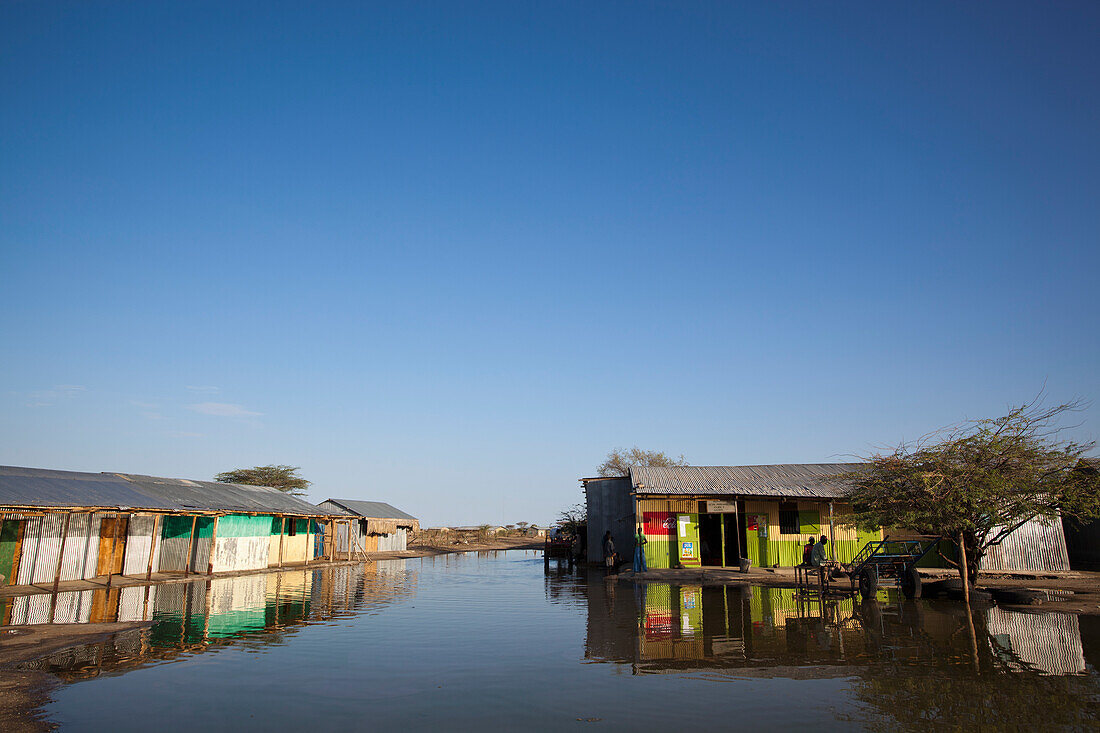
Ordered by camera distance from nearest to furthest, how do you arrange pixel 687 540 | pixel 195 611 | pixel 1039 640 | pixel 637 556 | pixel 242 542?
pixel 1039 640
pixel 195 611
pixel 637 556
pixel 687 540
pixel 242 542

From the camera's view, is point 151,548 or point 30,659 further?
point 151,548

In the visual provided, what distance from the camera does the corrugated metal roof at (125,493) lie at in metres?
24.6

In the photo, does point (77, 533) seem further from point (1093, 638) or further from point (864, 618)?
point (1093, 638)

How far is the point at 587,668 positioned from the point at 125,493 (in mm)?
26208

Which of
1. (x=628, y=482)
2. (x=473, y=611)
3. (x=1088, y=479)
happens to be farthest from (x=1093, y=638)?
(x=628, y=482)

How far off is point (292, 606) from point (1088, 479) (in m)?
23.7

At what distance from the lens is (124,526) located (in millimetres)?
28359

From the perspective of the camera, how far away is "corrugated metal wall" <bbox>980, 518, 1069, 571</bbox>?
1162 inches

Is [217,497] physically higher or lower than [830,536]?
higher

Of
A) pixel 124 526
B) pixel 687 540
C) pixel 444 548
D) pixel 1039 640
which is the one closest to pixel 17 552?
pixel 124 526

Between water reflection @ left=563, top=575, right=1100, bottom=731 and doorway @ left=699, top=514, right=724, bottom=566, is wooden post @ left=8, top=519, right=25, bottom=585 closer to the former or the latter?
water reflection @ left=563, top=575, right=1100, bottom=731

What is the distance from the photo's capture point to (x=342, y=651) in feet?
39.9

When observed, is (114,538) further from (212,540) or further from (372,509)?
(372,509)

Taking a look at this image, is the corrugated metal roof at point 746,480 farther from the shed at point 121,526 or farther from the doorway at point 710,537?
the shed at point 121,526
